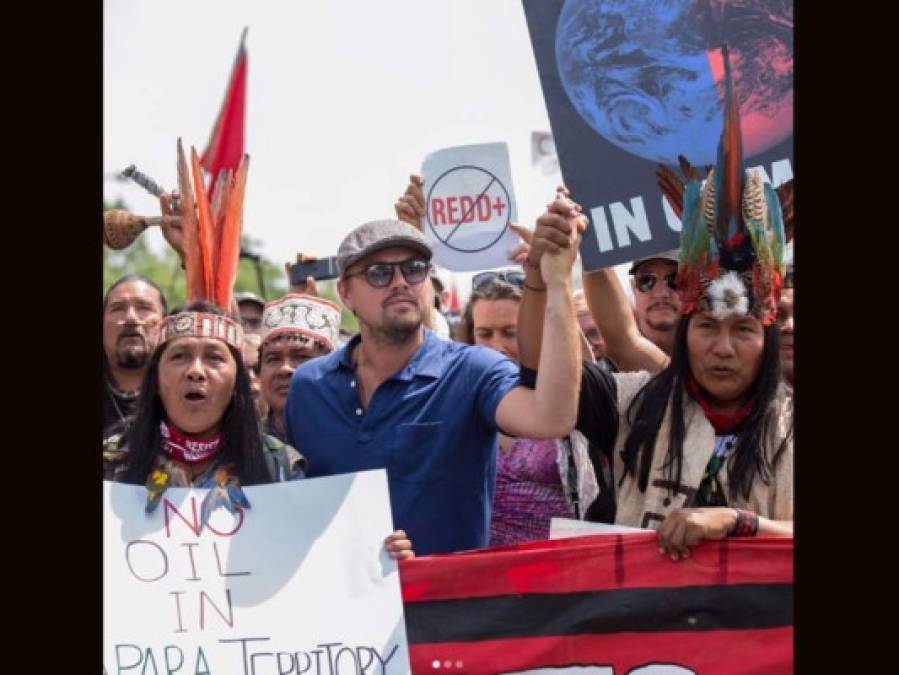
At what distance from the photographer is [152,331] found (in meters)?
6.71

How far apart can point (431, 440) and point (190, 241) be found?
1.26 m

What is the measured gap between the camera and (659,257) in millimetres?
5980

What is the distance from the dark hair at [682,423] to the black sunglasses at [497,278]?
148cm

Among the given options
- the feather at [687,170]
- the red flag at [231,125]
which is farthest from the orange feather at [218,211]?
the red flag at [231,125]

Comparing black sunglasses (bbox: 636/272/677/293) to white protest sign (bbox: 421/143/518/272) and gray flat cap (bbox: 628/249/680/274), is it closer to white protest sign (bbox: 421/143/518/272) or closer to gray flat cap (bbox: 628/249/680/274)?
gray flat cap (bbox: 628/249/680/274)

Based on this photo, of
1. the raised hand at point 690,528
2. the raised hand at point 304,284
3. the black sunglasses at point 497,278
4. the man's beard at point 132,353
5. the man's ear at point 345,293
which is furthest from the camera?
the raised hand at point 304,284

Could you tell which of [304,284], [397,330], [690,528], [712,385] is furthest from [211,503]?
[304,284]

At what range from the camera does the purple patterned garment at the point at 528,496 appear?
546cm

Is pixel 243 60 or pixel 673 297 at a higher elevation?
pixel 243 60

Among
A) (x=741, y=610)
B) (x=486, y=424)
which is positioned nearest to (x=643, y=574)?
(x=741, y=610)

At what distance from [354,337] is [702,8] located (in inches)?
61.2

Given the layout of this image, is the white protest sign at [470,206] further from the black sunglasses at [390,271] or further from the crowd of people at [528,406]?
the black sunglasses at [390,271]

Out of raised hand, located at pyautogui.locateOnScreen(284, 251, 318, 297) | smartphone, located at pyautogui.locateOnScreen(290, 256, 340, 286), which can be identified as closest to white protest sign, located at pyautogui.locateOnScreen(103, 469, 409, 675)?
raised hand, located at pyautogui.locateOnScreen(284, 251, 318, 297)

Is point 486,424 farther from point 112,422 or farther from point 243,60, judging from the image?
point 243,60
